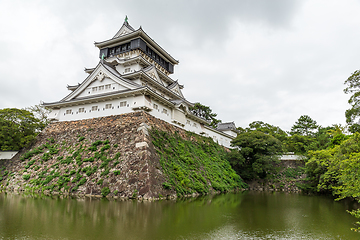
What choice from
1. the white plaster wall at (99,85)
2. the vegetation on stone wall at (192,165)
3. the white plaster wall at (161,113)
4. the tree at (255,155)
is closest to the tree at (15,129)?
the white plaster wall at (99,85)

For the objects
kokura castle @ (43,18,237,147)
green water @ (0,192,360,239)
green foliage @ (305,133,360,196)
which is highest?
kokura castle @ (43,18,237,147)

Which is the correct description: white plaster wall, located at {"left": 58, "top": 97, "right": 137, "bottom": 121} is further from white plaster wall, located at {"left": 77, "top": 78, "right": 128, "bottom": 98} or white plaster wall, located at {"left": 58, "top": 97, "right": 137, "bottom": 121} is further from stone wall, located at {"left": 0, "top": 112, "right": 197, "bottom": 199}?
white plaster wall, located at {"left": 77, "top": 78, "right": 128, "bottom": 98}

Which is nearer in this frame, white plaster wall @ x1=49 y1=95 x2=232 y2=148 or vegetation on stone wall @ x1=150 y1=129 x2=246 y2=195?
vegetation on stone wall @ x1=150 y1=129 x2=246 y2=195

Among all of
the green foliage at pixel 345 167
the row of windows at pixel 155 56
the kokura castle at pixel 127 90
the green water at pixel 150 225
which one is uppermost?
the row of windows at pixel 155 56

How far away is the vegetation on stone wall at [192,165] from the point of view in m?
16.3

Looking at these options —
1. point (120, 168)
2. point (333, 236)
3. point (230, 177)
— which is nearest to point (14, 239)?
point (333, 236)

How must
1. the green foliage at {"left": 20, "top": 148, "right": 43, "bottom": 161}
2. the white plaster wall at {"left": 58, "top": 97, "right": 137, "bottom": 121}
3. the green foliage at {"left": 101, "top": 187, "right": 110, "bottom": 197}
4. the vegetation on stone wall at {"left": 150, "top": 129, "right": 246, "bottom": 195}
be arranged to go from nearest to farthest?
the green foliage at {"left": 101, "top": 187, "right": 110, "bottom": 197} < the vegetation on stone wall at {"left": 150, "top": 129, "right": 246, "bottom": 195} < the green foliage at {"left": 20, "top": 148, "right": 43, "bottom": 161} < the white plaster wall at {"left": 58, "top": 97, "right": 137, "bottom": 121}

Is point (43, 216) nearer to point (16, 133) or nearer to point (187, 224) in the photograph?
point (187, 224)

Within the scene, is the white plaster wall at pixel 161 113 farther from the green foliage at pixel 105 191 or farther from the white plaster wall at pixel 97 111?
the green foliage at pixel 105 191

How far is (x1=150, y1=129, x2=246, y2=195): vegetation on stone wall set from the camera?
16.3 m

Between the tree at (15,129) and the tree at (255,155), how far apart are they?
2095 cm

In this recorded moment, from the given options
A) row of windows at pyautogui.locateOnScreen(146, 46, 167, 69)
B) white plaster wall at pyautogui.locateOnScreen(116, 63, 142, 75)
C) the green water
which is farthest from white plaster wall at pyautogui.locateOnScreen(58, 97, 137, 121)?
the green water

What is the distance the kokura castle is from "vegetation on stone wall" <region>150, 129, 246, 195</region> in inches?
93.8

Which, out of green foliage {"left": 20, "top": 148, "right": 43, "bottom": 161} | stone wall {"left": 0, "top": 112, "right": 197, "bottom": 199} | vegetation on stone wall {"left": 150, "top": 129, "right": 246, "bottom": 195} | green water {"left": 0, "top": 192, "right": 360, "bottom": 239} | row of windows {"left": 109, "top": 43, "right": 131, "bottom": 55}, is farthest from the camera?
row of windows {"left": 109, "top": 43, "right": 131, "bottom": 55}
